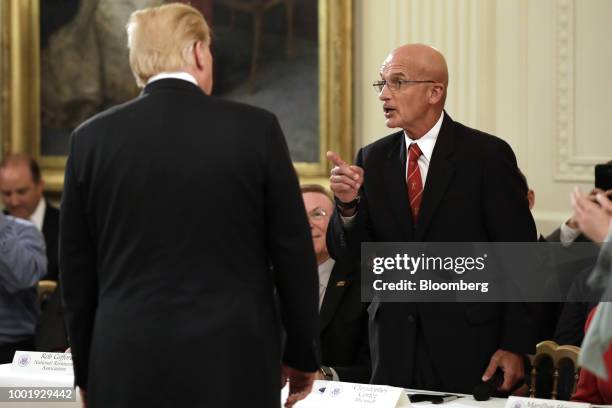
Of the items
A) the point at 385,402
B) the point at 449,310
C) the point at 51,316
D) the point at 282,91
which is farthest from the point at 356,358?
the point at 282,91

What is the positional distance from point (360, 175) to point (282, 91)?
12.7ft

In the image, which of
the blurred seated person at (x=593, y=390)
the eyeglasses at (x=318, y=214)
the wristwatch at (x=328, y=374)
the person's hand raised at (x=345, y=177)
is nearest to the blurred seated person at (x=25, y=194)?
the eyeglasses at (x=318, y=214)

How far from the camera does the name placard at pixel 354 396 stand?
3.16m

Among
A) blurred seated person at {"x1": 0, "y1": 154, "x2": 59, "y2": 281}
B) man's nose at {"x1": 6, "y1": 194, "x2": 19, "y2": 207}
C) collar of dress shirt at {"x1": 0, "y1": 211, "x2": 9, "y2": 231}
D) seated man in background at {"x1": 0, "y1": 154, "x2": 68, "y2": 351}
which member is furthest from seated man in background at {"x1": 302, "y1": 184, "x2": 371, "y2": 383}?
man's nose at {"x1": 6, "y1": 194, "x2": 19, "y2": 207}

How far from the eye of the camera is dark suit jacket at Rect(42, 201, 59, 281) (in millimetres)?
6801

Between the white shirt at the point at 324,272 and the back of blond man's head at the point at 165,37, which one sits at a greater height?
the back of blond man's head at the point at 165,37

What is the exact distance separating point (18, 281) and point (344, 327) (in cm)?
174

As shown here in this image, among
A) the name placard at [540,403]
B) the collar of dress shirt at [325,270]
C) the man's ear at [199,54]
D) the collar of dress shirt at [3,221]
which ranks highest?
the man's ear at [199,54]

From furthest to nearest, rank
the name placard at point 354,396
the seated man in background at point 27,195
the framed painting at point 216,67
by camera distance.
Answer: the seated man in background at point 27,195, the framed painting at point 216,67, the name placard at point 354,396

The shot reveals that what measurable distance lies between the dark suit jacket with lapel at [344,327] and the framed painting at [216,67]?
2.54 metres

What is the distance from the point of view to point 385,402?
3148mm

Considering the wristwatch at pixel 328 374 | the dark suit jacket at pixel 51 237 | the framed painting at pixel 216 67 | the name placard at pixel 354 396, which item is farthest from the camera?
the framed painting at pixel 216 67

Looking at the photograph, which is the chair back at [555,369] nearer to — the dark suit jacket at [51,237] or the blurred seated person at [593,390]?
the blurred seated person at [593,390]

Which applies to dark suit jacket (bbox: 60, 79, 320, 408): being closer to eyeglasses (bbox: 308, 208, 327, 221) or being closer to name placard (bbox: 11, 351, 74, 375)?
name placard (bbox: 11, 351, 74, 375)
